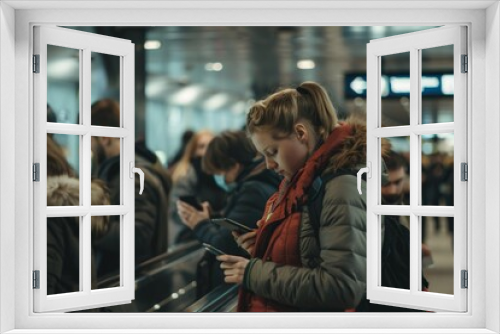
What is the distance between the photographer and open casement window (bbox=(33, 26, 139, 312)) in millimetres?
4207

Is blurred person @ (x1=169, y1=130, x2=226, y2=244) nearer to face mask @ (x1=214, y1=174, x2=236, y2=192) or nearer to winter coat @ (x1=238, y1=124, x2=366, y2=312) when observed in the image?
face mask @ (x1=214, y1=174, x2=236, y2=192)

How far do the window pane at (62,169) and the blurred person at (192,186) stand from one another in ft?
2.74

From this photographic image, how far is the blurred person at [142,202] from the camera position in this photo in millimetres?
5328

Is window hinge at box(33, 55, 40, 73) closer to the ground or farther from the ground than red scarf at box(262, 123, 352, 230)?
farther from the ground

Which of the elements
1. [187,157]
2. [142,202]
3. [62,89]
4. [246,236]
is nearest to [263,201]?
[246,236]

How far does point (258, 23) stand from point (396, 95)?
159 centimetres

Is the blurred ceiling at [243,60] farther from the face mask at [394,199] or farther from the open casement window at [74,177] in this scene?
the face mask at [394,199]

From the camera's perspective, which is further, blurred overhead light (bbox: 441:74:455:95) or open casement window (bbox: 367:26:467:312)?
blurred overhead light (bbox: 441:74:455:95)

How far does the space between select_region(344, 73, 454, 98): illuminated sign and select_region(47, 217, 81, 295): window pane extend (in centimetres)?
235

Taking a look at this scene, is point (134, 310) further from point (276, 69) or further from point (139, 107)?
point (276, 69)

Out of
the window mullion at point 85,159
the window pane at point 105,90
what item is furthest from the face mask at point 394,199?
the window mullion at point 85,159

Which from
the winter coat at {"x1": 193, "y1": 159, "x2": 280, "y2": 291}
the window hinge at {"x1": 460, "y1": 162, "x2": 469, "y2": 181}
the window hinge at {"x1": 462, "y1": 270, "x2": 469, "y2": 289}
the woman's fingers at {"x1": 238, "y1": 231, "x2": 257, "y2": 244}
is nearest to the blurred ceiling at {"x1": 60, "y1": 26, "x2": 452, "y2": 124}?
the winter coat at {"x1": 193, "y1": 159, "x2": 280, "y2": 291}

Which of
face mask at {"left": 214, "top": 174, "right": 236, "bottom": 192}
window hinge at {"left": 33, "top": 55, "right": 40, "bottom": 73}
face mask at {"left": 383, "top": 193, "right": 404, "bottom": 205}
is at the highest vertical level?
window hinge at {"left": 33, "top": 55, "right": 40, "bottom": 73}

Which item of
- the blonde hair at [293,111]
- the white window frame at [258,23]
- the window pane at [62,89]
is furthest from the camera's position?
the blonde hair at [293,111]
